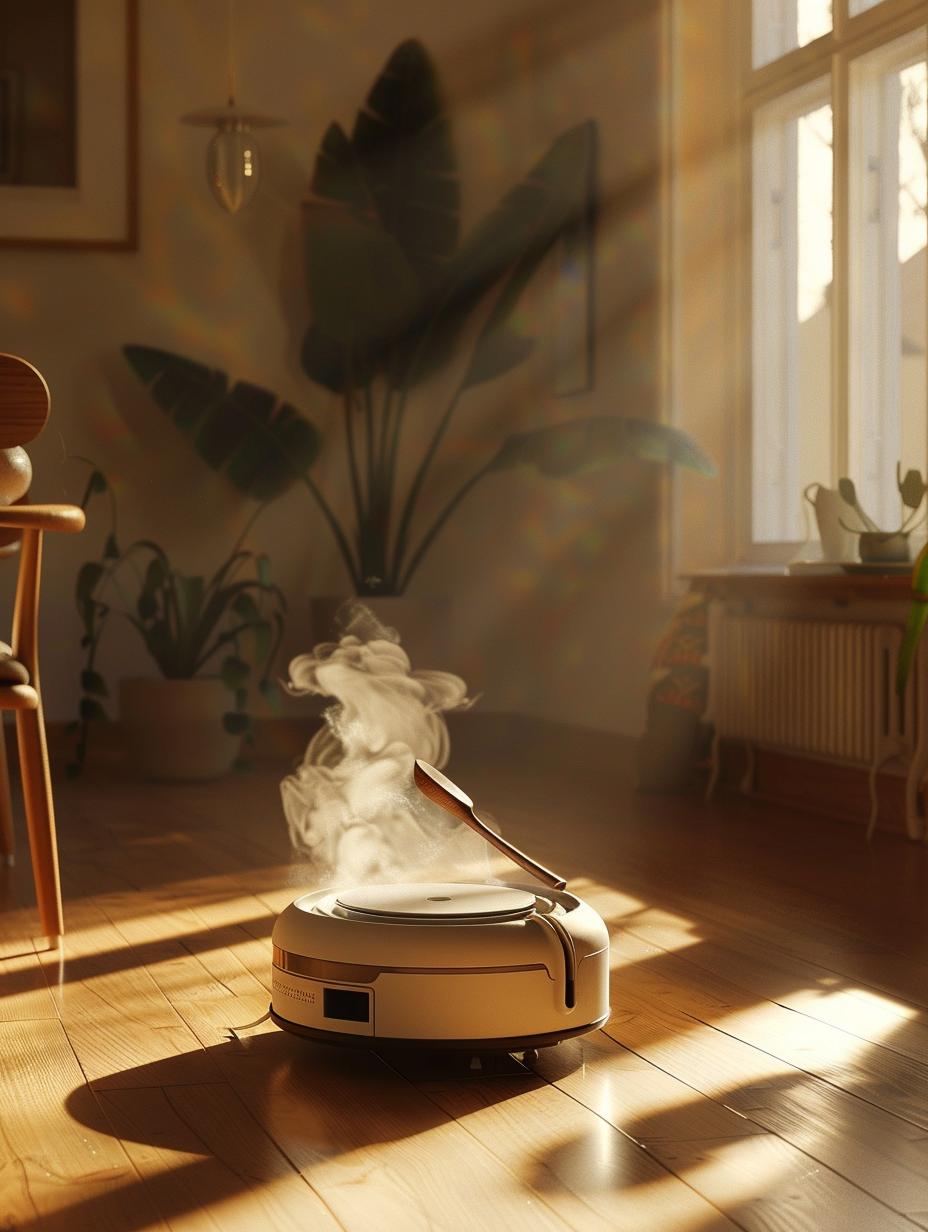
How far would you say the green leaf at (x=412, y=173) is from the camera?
4.82m

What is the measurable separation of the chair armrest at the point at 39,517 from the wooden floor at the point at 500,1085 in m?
0.64

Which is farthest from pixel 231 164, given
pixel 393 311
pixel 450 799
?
pixel 450 799

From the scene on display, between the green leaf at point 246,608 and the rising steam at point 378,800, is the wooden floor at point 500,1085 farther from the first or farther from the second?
the green leaf at point 246,608

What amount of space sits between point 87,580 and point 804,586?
204 cm

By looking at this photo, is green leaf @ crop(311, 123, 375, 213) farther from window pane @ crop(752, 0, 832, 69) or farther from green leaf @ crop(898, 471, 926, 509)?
green leaf @ crop(898, 471, 926, 509)

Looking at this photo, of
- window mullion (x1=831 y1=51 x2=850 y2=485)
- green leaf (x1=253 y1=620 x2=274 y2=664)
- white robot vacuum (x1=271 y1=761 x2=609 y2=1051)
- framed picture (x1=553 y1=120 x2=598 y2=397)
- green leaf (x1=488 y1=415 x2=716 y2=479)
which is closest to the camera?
white robot vacuum (x1=271 y1=761 x2=609 y2=1051)

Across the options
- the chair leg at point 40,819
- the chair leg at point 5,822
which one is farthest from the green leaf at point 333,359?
the chair leg at point 40,819

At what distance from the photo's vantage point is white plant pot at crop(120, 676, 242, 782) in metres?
4.18

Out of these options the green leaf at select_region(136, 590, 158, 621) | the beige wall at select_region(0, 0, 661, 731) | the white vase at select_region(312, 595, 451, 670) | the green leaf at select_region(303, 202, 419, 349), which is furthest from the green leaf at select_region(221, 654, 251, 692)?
the green leaf at select_region(303, 202, 419, 349)

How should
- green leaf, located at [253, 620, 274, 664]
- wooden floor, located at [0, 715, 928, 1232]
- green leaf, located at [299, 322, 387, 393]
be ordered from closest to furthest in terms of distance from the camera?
wooden floor, located at [0, 715, 928, 1232] → green leaf, located at [253, 620, 274, 664] → green leaf, located at [299, 322, 387, 393]

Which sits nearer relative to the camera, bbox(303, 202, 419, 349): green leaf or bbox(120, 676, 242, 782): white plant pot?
bbox(120, 676, 242, 782): white plant pot

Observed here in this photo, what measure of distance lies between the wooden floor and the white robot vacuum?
61 millimetres

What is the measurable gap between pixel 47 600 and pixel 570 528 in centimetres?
176

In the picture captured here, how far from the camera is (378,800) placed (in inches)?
93.0
